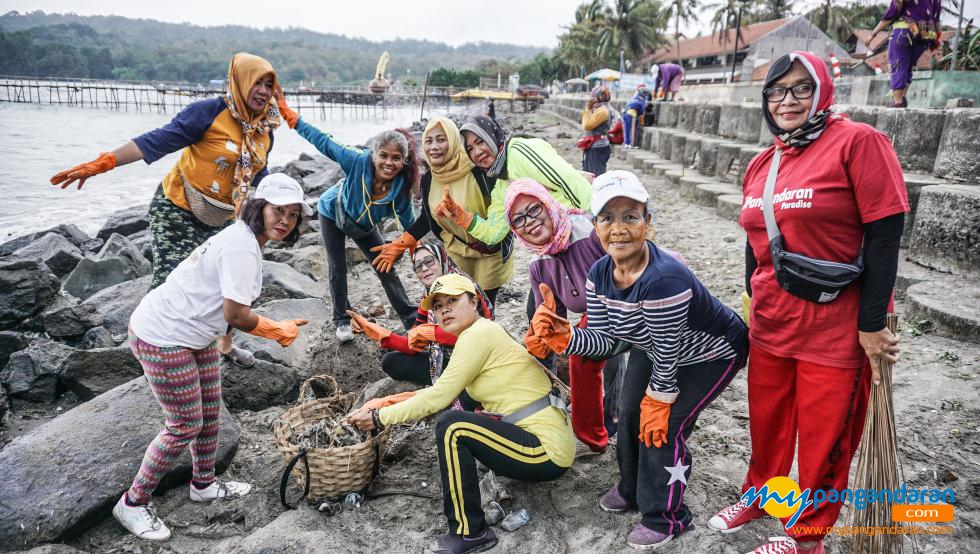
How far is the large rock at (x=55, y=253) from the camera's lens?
25.3 ft

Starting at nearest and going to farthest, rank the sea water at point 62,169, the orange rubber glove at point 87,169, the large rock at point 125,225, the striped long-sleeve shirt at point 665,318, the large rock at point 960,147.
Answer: the striped long-sleeve shirt at point 665,318
the orange rubber glove at point 87,169
the large rock at point 960,147
the large rock at point 125,225
the sea water at point 62,169

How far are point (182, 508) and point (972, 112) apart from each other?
6147 millimetres

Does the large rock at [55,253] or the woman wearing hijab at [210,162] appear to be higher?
the woman wearing hijab at [210,162]

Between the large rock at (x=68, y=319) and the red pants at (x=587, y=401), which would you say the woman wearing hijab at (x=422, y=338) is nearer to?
the red pants at (x=587, y=401)

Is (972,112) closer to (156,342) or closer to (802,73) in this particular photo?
(802,73)

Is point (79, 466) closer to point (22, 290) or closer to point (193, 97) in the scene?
point (22, 290)

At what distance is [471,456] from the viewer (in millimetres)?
2416

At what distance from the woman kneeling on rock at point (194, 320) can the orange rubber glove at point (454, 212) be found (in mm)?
989

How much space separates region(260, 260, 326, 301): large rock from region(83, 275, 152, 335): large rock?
4.21 feet

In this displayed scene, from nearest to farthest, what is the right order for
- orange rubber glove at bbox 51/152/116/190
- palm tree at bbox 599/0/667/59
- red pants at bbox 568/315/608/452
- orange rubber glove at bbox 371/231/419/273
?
red pants at bbox 568/315/608/452
orange rubber glove at bbox 51/152/116/190
orange rubber glove at bbox 371/231/419/273
palm tree at bbox 599/0/667/59

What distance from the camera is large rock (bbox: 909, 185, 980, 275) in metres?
3.94

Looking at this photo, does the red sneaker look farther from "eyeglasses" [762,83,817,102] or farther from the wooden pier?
the wooden pier

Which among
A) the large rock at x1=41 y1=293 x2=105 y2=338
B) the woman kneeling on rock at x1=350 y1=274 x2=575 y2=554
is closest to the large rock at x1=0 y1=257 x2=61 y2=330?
the large rock at x1=41 y1=293 x2=105 y2=338

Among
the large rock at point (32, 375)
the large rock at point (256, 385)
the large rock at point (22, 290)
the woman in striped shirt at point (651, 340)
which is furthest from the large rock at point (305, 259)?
the woman in striped shirt at point (651, 340)
